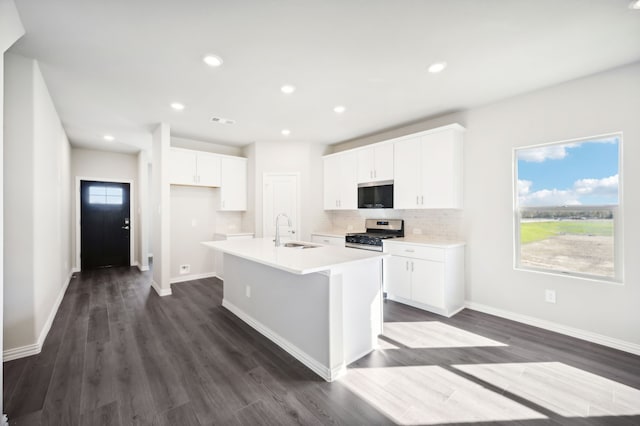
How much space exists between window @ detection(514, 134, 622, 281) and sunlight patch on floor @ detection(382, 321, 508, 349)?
1.10m

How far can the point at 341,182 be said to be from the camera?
493 centimetres

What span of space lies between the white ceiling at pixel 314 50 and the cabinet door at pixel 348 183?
1.23m

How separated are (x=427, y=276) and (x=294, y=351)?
6.23 feet

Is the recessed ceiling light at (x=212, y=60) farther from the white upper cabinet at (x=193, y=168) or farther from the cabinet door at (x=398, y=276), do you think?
the cabinet door at (x=398, y=276)

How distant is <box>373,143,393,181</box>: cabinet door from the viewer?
4.11 m

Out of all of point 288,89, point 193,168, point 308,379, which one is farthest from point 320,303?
point 193,168

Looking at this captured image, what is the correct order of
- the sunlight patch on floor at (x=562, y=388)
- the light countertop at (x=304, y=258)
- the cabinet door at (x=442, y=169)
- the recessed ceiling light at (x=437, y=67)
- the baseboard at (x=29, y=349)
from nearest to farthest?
the sunlight patch on floor at (x=562, y=388)
the light countertop at (x=304, y=258)
the baseboard at (x=29, y=349)
the recessed ceiling light at (x=437, y=67)
the cabinet door at (x=442, y=169)

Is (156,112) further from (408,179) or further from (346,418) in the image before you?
(346,418)

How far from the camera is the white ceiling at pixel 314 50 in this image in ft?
5.91

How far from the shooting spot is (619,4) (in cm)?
175

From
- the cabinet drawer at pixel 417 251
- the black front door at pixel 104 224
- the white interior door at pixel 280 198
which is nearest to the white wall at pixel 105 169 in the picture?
the black front door at pixel 104 224

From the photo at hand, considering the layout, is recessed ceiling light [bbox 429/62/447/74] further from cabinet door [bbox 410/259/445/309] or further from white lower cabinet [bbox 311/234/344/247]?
white lower cabinet [bbox 311/234/344/247]

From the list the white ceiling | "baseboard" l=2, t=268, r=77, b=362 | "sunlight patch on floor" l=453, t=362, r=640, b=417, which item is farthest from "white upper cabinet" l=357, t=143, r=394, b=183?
"baseboard" l=2, t=268, r=77, b=362

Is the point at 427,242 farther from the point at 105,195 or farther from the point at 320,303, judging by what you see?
the point at 105,195
